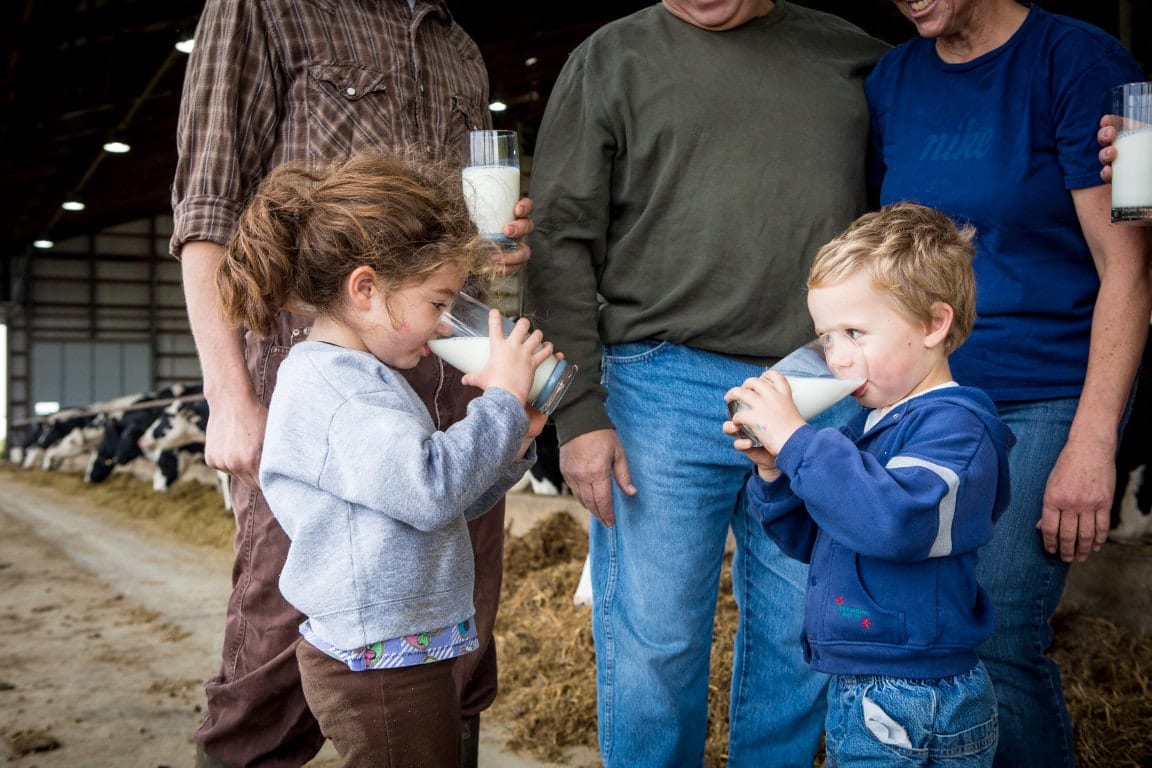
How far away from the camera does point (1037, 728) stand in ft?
6.07

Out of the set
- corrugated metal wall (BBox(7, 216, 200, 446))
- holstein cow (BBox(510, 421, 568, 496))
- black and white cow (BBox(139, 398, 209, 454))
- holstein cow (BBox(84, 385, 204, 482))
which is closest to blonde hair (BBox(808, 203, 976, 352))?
holstein cow (BBox(510, 421, 568, 496))

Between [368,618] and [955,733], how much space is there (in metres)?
0.87

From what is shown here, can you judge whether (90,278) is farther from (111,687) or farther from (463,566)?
(463,566)

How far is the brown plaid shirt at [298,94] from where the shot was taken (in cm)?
192

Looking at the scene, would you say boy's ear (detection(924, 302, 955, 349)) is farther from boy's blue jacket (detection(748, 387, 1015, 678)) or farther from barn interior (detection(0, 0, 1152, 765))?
barn interior (detection(0, 0, 1152, 765))

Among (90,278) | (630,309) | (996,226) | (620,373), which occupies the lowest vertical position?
(620,373)

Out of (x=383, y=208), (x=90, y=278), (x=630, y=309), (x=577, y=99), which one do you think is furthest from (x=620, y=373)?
(x=90, y=278)

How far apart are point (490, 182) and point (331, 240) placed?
1.08ft

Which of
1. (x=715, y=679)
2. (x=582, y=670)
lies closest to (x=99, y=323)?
(x=582, y=670)

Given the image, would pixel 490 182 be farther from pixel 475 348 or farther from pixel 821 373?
pixel 821 373

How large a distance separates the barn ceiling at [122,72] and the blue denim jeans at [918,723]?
262 inches

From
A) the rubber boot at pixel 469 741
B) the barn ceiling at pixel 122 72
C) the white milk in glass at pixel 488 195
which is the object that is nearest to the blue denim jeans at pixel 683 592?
the rubber boot at pixel 469 741

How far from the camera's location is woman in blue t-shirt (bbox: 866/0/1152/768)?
1.81m

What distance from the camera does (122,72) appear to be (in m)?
12.8
